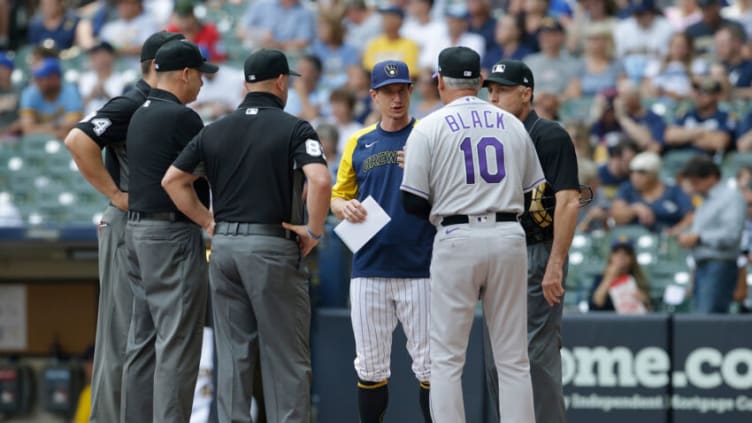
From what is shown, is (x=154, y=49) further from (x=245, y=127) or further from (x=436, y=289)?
(x=436, y=289)

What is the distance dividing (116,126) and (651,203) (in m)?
5.30

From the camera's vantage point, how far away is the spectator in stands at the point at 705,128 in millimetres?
10906

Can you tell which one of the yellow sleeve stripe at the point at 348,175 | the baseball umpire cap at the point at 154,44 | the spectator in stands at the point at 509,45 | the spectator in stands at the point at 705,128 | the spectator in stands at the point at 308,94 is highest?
the spectator in stands at the point at 509,45

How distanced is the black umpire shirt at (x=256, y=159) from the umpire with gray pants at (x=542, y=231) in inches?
47.4

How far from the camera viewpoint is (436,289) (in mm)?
5906

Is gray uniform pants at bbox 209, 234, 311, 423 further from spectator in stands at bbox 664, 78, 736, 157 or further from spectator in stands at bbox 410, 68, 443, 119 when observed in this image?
spectator in stands at bbox 664, 78, 736, 157

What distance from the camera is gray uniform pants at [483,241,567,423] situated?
6.43 metres

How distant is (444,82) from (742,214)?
12.6 ft

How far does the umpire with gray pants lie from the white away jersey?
1.51ft

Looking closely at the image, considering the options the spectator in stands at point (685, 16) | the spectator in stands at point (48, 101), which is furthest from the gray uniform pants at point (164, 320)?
the spectator in stands at point (685, 16)

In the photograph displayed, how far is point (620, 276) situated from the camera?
9070 mm

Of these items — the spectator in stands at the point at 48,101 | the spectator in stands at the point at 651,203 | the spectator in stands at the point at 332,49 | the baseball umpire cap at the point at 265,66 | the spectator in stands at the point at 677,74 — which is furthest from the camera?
the spectator in stands at the point at 332,49

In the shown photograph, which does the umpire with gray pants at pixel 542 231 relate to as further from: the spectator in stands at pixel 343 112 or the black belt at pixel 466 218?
the spectator in stands at pixel 343 112

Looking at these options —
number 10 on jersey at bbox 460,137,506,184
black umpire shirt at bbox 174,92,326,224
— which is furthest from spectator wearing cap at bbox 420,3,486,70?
number 10 on jersey at bbox 460,137,506,184
